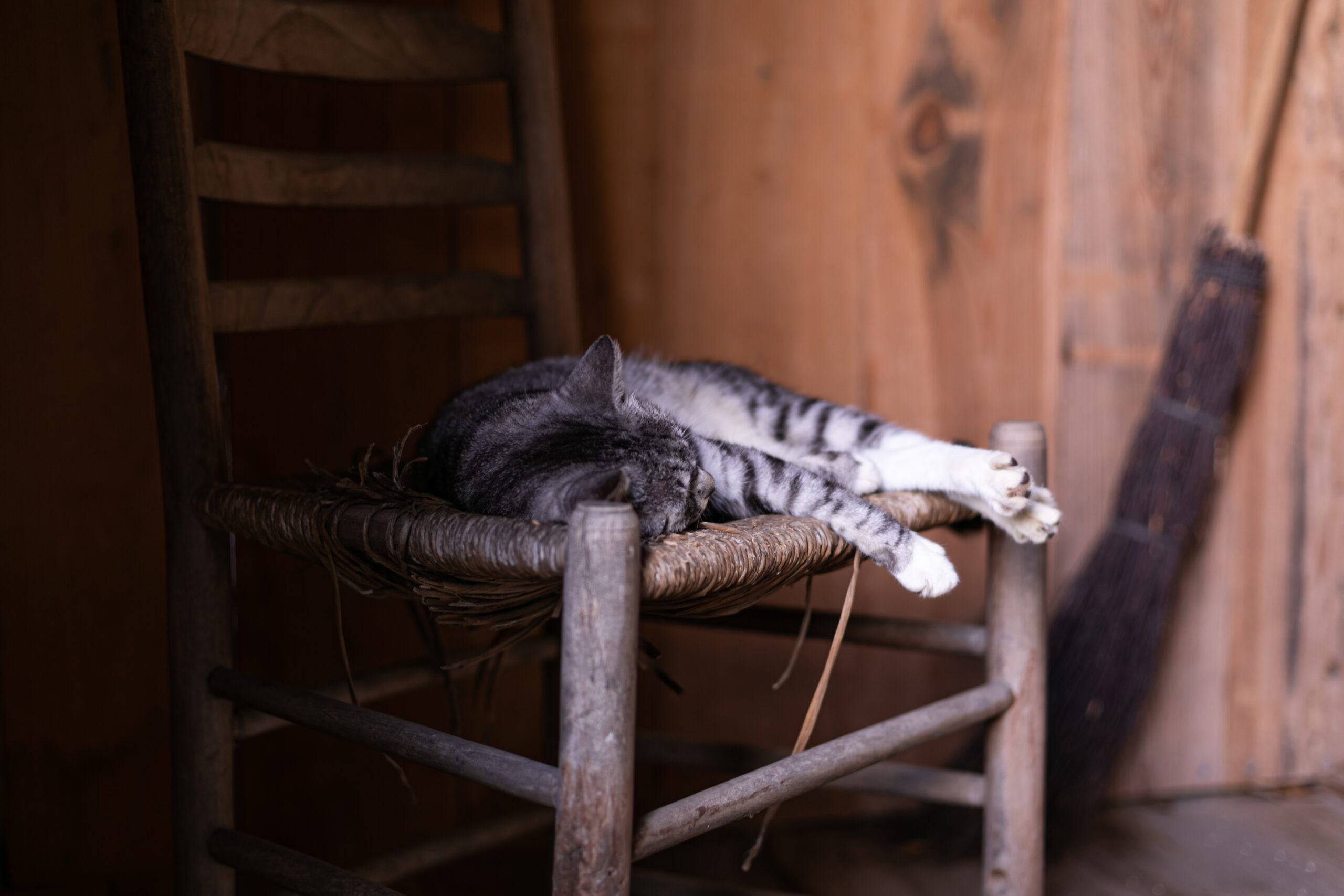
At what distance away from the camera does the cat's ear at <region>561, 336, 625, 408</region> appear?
82 centimetres

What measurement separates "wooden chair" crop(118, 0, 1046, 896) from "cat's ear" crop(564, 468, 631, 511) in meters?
0.04

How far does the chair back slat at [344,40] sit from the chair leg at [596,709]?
24.3 inches

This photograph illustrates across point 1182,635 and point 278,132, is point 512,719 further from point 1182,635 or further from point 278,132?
point 1182,635

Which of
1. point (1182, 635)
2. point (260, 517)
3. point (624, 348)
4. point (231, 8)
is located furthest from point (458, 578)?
point (1182, 635)

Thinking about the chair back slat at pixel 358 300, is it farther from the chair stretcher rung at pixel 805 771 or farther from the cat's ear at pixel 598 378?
the chair stretcher rung at pixel 805 771

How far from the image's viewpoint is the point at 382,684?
982 mm

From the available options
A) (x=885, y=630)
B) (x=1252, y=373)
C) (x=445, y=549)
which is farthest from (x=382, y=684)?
(x=1252, y=373)

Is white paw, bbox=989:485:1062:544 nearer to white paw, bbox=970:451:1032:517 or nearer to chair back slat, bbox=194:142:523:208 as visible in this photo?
white paw, bbox=970:451:1032:517

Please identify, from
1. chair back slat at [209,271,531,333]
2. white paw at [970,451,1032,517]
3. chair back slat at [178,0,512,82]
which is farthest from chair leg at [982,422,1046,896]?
chair back slat at [178,0,512,82]

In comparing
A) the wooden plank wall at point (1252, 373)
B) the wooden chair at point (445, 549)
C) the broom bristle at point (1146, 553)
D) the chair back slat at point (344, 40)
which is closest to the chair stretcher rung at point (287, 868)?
the wooden chair at point (445, 549)

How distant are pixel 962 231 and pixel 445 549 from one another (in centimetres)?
97

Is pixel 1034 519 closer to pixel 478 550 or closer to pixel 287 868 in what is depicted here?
pixel 478 550

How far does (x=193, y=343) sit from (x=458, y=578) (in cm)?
36

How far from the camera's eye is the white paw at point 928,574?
77 cm
